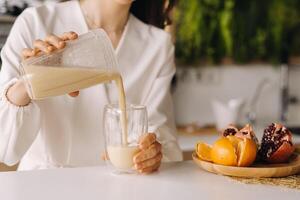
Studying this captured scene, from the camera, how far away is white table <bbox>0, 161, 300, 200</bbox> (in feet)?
3.73

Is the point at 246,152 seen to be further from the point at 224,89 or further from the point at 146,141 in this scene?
the point at 224,89

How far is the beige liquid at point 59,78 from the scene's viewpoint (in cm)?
121

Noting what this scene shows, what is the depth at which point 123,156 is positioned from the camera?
130cm

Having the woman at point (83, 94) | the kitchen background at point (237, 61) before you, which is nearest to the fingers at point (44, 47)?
the woman at point (83, 94)

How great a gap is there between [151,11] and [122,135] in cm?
76

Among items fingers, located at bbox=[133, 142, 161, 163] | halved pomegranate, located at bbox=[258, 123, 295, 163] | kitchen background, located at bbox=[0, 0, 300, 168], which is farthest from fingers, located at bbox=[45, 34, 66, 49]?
kitchen background, located at bbox=[0, 0, 300, 168]

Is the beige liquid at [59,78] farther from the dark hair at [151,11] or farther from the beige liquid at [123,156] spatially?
the dark hair at [151,11]

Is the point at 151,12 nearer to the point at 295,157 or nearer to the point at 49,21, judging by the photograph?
the point at 49,21

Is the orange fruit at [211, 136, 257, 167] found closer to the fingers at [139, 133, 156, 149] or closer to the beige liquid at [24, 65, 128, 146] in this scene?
the fingers at [139, 133, 156, 149]

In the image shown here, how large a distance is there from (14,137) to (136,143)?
1.20 ft

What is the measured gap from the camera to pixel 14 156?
1540 millimetres

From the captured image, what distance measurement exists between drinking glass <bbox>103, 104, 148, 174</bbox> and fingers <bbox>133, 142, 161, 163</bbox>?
0.04 feet

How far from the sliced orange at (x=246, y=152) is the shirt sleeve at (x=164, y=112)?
44 centimetres

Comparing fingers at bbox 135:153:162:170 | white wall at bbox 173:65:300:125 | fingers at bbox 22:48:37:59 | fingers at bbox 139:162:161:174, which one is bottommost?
white wall at bbox 173:65:300:125
